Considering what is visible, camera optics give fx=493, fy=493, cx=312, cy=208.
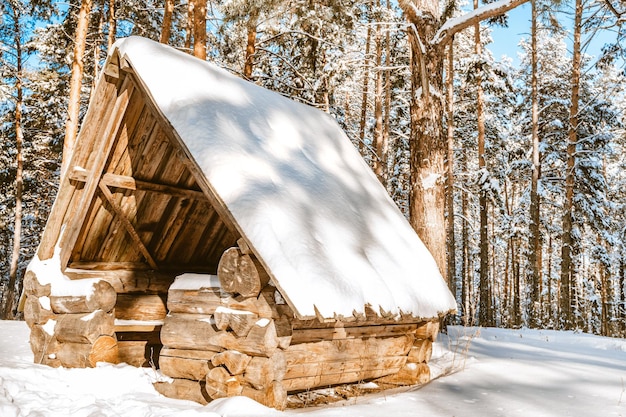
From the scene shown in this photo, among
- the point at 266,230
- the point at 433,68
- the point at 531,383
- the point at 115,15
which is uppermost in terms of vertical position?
the point at 115,15

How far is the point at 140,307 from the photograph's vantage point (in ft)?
25.3

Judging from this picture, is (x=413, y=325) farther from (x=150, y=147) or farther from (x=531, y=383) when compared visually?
(x=150, y=147)

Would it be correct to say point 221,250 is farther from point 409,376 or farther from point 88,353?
point 409,376

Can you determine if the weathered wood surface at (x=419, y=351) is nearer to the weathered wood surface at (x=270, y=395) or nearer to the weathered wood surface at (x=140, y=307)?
the weathered wood surface at (x=270, y=395)

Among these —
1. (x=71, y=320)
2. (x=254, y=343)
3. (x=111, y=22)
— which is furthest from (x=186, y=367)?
(x=111, y=22)

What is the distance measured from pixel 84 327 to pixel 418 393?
4287 millimetres

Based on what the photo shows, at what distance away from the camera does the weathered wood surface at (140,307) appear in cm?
765

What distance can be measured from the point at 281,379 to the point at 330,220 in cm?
176

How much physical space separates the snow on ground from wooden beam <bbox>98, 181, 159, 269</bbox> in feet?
5.99

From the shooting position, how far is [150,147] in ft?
22.4

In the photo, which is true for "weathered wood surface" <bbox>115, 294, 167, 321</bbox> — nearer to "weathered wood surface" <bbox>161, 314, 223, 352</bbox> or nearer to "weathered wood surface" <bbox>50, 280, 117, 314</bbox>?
"weathered wood surface" <bbox>50, 280, 117, 314</bbox>

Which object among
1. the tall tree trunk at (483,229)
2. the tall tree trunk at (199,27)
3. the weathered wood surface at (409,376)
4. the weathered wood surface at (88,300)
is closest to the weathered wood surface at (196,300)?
the weathered wood surface at (88,300)

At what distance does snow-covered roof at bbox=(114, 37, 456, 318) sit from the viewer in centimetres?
448

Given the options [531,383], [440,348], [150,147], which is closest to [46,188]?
[150,147]
